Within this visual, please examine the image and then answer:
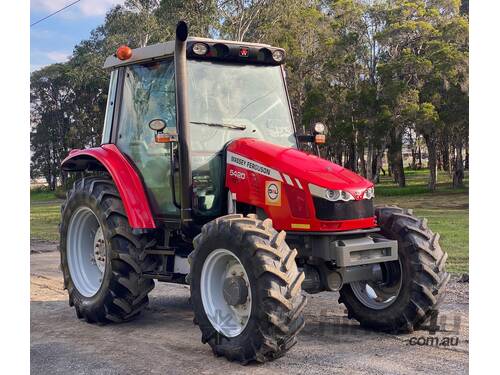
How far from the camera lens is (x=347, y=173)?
5.38 m

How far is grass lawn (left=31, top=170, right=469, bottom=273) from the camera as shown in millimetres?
10797

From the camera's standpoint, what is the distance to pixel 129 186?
5.97 meters

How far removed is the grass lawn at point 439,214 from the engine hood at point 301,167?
13.1 feet

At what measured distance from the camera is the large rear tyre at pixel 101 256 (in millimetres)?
5840

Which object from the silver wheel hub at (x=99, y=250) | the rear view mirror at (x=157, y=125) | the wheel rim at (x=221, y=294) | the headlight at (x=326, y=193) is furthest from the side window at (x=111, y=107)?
the headlight at (x=326, y=193)

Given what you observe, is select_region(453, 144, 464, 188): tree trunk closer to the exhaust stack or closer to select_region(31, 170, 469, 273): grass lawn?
select_region(31, 170, 469, 273): grass lawn

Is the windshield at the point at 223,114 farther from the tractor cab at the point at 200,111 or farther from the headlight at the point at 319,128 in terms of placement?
the headlight at the point at 319,128

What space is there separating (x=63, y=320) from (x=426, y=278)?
3.62 m

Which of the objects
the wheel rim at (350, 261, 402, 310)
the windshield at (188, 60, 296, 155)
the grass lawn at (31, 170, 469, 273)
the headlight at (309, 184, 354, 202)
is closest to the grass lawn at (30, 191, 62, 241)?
the grass lawn at (31, 170, 469, 273)

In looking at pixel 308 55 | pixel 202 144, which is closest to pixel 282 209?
pixel 202 144

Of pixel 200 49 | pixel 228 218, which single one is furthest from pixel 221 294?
pixel 200 49

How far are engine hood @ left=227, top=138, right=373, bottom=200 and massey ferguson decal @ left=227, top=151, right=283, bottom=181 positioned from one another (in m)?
0.01

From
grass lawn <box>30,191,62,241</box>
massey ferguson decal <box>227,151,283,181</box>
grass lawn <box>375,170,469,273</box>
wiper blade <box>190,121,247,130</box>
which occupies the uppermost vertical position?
wiper blade <box>190,121,247,130</box>
